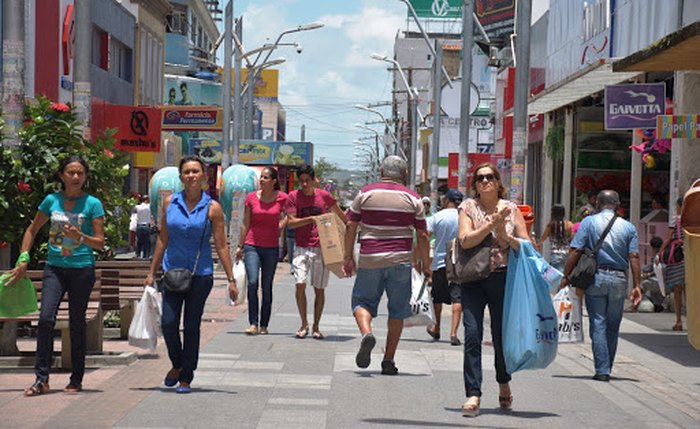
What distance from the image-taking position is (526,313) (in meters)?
9.23

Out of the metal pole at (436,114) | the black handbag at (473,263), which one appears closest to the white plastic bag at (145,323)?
the black handbag at (473,263)

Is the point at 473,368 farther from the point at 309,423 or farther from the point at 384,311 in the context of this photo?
the point at 384,311

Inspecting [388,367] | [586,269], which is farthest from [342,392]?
[586,269]

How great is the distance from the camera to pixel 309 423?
8.58 metres

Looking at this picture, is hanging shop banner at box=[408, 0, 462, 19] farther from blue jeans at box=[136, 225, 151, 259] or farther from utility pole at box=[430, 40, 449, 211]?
blue jeans at box=[136, 225, 151, 259]

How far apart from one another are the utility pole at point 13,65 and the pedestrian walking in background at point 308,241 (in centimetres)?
361

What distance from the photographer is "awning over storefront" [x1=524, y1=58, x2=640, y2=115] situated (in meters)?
20.7

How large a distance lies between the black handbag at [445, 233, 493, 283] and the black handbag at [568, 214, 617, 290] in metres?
2.72

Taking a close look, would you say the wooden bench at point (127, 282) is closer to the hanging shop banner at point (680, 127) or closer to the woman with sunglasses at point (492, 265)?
the woman with sunglasses at point (492, 265)

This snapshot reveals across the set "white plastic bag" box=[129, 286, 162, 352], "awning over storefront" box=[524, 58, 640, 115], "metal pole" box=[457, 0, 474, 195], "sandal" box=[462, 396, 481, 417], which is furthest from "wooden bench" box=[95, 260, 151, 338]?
"metal pole" box=[457, 0, 474, 195]

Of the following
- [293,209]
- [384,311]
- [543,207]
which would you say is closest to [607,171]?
[543,207]

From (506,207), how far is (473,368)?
1.14 metres

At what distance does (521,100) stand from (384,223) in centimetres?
917

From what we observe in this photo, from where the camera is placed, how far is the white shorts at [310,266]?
14.7 m
